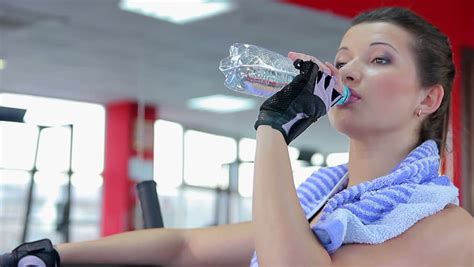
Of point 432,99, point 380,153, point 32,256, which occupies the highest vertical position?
point 432,99

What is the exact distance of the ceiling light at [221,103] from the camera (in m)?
6.08

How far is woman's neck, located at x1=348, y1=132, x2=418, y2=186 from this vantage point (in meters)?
1.41

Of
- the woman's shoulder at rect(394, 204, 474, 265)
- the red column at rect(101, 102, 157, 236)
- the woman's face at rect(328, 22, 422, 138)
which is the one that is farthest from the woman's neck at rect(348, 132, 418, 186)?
the red column at rect(101, 102, 157, 236)

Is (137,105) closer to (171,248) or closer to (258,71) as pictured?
(171,248)

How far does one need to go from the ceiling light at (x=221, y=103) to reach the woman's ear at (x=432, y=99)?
179 inches

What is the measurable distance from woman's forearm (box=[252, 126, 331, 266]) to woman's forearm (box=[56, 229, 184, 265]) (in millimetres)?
289

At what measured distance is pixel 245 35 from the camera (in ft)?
16.1

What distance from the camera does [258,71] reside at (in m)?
1.23

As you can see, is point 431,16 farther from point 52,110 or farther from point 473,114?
point 52,110

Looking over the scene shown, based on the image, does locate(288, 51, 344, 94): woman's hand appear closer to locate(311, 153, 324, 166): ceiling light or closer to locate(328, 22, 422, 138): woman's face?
locate(328, 22, 422, 138): woman's face

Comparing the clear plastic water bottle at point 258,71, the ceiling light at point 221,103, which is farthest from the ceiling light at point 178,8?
the clear plastic water bottle at point 258,71

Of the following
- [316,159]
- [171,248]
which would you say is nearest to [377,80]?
[171,248]

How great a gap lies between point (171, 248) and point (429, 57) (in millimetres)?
576

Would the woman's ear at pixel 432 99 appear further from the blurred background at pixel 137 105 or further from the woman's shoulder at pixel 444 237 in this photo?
the blurred background at pixel 137 105
